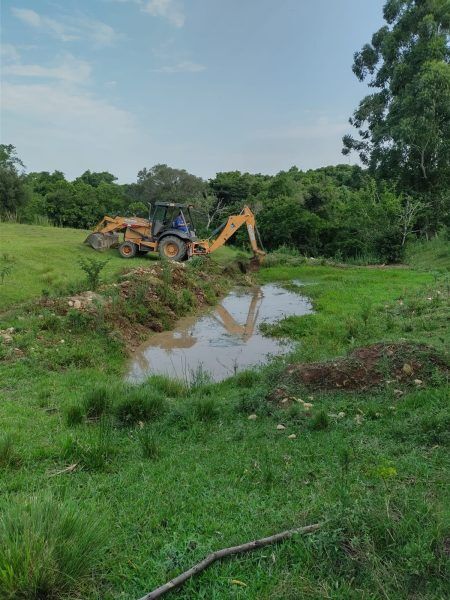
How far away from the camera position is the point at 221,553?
101 inches

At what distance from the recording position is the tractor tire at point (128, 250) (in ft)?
65.3

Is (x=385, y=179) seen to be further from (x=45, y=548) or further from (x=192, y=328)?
(x=45, y=548)

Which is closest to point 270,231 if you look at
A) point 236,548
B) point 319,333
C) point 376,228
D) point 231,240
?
point 231,240

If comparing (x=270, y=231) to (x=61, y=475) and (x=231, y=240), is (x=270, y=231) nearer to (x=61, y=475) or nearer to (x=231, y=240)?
(x=231, y=240)

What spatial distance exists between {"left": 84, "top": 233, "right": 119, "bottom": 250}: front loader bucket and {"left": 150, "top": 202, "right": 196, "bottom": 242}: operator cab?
2.12 meters

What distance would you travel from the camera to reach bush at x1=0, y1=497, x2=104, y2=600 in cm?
217

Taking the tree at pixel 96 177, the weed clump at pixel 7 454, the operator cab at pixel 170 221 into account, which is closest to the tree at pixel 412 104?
the operator cab at pixel 170 221

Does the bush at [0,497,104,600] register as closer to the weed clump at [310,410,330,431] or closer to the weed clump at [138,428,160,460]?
the weed clump at [138,428,160,460]

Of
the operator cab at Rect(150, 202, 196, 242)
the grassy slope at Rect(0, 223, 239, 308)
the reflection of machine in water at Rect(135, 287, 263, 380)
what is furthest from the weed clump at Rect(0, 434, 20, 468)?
the operator cab at Rect(150, 202, 196, 242)

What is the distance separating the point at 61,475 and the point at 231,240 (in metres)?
34.0

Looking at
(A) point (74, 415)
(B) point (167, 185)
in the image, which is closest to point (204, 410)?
(A) point (74, 415)

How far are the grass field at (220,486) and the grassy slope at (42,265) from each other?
5.34 meters

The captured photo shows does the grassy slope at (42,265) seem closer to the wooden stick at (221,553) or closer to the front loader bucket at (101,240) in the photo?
the front loader bucket at (101,240)

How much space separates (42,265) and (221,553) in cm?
1460
